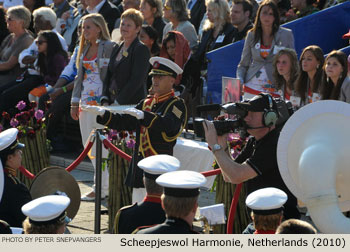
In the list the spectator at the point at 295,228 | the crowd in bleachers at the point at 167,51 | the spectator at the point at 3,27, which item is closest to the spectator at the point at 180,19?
the crowd in bleachers at the point at 167,51

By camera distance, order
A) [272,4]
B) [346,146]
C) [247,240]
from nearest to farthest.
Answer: [247,240] → [346,146] → [272,4]

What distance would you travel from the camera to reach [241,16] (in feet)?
39.2

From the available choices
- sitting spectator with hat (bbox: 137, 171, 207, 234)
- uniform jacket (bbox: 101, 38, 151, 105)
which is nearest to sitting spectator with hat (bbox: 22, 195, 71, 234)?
sitting spectator with hat (bbox: 137, 171, 207, 234)

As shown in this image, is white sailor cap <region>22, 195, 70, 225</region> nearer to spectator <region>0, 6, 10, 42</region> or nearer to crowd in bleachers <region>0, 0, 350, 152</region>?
crowd in bleachers <region>0, 0, 350, 152</region>

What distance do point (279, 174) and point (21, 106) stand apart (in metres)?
5.22

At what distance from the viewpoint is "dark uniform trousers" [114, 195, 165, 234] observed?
6.11 meters

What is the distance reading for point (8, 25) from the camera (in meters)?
13.9

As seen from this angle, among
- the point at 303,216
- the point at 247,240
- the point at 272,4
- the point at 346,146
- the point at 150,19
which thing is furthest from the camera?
the point at 150,19

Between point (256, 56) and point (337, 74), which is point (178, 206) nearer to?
point (337, 74)

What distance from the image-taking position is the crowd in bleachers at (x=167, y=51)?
401 inches

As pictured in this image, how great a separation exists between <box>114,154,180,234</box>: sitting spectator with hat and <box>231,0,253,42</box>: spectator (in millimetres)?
5940

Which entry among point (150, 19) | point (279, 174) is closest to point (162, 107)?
point (279, 174)

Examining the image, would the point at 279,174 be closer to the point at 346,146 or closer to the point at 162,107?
the point at 346,146

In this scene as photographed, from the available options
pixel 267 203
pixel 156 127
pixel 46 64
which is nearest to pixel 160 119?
pixel 156 127
